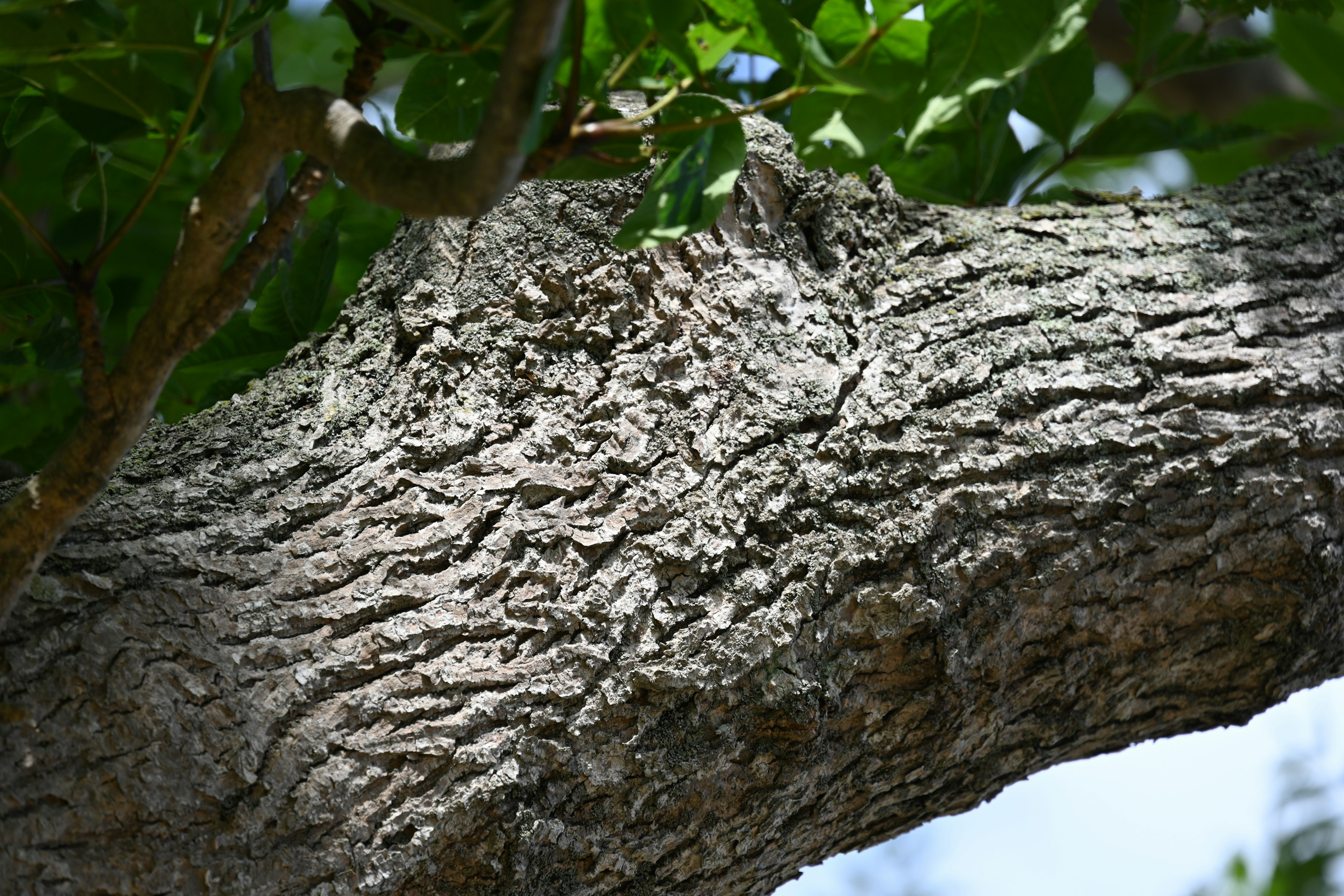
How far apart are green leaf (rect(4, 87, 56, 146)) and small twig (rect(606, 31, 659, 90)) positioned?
1.91 ft

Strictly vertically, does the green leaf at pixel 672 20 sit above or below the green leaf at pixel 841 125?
above

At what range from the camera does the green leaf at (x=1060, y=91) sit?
4.38ft

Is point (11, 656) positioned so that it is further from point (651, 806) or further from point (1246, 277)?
point (1246, 277)

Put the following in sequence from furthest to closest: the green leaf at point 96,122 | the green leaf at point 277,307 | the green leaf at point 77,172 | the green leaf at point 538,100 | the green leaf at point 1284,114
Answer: the green leaf at point 1284,114
the green leaf at point 277,307
the green leaf at point 77,172
the green leaf at point 96,122
the green leaf at point 538,100

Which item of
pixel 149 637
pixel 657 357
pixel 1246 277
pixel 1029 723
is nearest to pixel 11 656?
pixel 149 637

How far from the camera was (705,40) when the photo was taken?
635 millimetres

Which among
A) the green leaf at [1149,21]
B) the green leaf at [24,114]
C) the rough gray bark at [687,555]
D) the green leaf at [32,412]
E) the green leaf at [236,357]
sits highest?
the green leaf at [32,412]

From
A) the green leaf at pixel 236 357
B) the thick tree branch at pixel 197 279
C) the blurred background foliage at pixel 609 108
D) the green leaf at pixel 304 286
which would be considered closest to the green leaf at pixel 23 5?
the blurred background foliage at pixel 609 108

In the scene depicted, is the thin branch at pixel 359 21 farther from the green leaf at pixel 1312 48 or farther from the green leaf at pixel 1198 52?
the green leaf at pixel 1312 48

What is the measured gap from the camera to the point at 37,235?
0.72 meters

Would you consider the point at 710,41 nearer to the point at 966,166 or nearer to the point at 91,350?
the point at 91,350

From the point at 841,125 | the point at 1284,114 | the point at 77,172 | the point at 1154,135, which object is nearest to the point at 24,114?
the point at 77,172

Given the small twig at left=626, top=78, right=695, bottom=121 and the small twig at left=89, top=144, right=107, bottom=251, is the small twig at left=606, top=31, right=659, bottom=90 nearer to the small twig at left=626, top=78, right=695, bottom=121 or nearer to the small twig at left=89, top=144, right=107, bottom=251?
the small twig at left=626, top=78, right=695, bottom=121

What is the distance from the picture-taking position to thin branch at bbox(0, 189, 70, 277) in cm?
68
